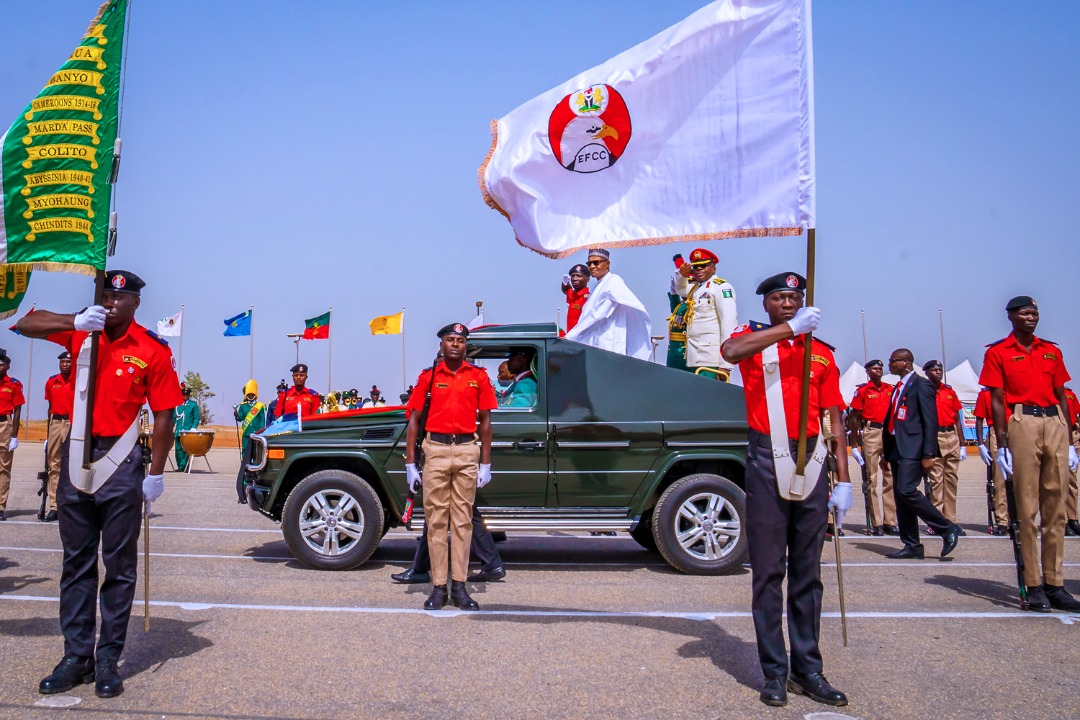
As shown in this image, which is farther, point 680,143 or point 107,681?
point 680,143

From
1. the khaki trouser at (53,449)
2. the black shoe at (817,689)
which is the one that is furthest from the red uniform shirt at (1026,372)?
the khaki trouser at (53,449)

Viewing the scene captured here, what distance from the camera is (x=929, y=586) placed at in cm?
783

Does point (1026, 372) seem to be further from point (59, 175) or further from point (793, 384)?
point (59, 175)

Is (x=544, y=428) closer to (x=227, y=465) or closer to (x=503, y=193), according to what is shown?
(x=503, y=193)

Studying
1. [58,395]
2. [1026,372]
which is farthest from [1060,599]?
[58,395]

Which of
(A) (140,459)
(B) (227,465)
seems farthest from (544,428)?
(B) (227,465)

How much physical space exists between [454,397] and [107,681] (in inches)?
123

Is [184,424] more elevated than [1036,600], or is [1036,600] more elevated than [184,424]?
[184,424]

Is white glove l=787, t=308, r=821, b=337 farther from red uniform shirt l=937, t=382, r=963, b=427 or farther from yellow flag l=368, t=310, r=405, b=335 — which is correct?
yellow flag l=368, t=310, r=405, b=335

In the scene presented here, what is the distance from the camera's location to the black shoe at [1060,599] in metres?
6.77

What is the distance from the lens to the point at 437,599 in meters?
6.72

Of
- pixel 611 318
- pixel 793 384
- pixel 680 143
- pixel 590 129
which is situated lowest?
pixel 793 384

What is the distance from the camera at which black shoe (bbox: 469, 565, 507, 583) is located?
7.98 m

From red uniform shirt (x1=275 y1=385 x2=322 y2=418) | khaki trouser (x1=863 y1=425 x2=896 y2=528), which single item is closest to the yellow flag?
red uniform shirt (x1=275 y1=385 x2=322 y2=418)
